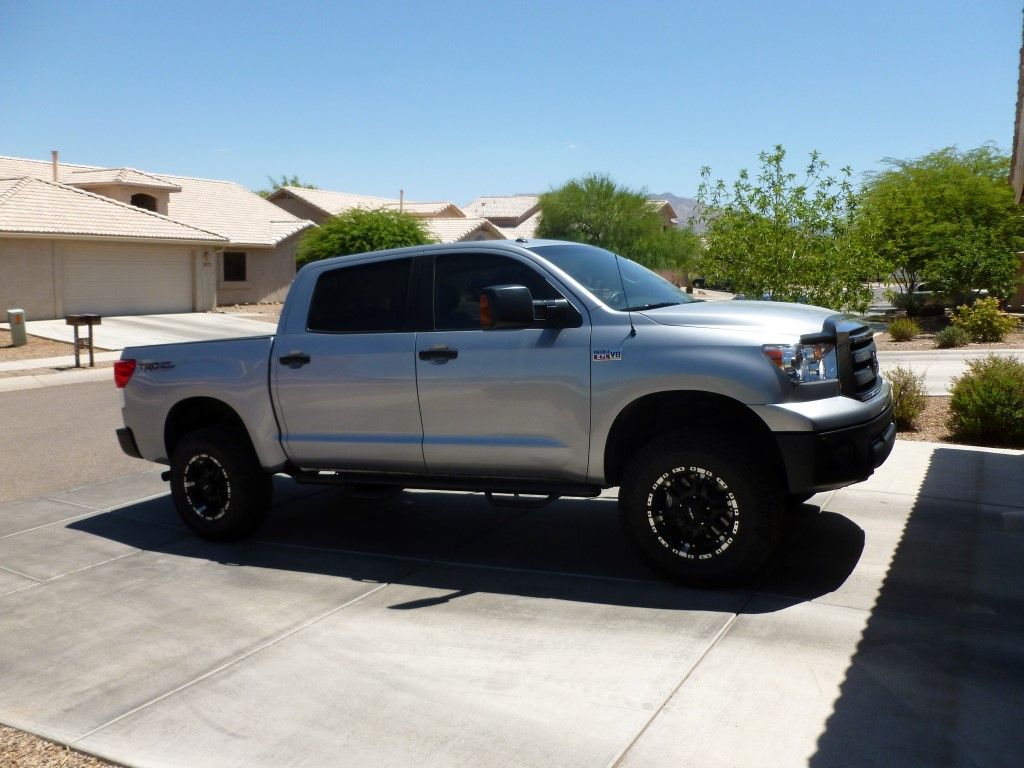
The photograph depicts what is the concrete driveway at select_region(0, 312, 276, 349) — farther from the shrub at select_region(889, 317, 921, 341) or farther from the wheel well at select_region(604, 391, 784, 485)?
the wheel well at select_region(604, 391, 784, 485)

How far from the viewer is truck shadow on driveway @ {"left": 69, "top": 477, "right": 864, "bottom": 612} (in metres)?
6.47

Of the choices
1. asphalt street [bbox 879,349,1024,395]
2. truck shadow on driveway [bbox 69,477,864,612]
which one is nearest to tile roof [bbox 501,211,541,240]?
asphalt street [bbox 879,349,1024,395]

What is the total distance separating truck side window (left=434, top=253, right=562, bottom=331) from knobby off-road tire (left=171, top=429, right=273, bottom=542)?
1.93 m

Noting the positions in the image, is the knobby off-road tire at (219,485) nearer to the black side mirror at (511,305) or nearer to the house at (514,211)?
the black side mirror at (511,305)

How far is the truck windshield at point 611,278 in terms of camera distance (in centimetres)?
693

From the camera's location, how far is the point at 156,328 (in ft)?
115

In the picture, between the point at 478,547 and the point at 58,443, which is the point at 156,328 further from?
the point at 478,547

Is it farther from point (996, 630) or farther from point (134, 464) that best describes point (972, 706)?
point (134, 464)

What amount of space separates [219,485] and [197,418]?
688mm

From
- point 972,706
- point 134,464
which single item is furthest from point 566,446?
point 134,464

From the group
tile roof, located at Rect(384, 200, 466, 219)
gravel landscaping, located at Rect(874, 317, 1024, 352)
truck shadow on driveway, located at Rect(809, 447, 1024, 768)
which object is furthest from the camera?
tile roof, located at Rect(384, 200, 466, 219)

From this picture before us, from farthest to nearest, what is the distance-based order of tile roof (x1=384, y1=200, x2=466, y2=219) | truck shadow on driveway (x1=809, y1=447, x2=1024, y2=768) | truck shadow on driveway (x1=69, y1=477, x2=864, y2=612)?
tile roof (x1=384, y1=200, x2=466, y2=219)
truck shadow on driveway (x1=69, y1=477, x2=864, y2=612)
truck shadow on driveway (x1=809, y1=447, x2=1024, y2=768)

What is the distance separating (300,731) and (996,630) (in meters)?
3.57

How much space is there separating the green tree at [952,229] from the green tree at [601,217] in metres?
28.0
